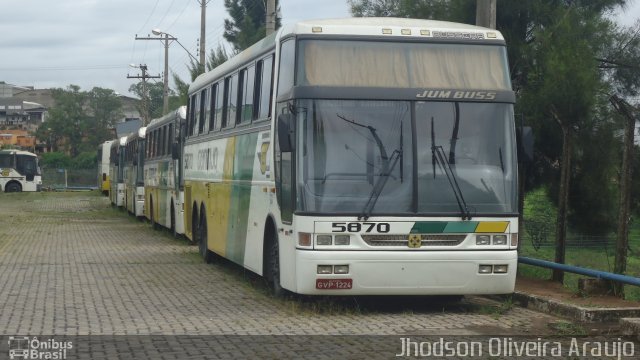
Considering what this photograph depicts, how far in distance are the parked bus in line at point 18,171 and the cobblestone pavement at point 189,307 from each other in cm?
5571

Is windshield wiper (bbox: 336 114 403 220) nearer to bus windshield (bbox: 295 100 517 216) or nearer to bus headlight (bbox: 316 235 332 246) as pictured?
bus windshield (bbox: 295 100 517 216)

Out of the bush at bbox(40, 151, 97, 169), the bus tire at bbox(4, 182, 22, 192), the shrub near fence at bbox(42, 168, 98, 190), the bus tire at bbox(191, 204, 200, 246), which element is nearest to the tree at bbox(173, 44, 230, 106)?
the bus tire at bbox(191, 204, 200, 246)

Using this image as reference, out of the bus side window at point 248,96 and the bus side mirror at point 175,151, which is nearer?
the bus side window at point 248,96

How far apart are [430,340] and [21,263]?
11.2 meters

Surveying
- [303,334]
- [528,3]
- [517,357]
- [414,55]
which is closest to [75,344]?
[303,334]

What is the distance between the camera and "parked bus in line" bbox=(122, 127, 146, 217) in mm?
35281

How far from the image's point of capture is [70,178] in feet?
330

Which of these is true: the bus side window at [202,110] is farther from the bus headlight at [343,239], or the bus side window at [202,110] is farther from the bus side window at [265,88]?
the bus headlight at [343,239]

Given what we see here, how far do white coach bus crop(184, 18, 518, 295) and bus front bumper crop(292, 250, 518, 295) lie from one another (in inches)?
0.4

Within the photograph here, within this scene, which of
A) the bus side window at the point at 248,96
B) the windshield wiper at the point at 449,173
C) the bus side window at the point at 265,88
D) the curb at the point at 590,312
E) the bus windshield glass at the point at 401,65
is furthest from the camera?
the bus side window at the point at 248,96

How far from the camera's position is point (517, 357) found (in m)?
9.42

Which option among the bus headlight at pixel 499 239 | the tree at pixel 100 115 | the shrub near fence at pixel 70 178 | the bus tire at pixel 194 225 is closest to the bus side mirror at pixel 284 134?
the bus headlight at pixel 499 239

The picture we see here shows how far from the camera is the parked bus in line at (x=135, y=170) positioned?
35281 millimetres

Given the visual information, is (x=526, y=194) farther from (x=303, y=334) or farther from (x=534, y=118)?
(x=303, y=334)
